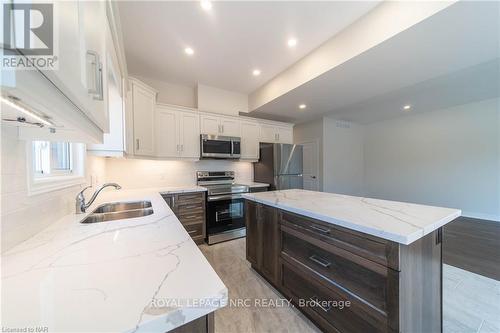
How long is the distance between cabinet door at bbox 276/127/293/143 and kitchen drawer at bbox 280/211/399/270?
9.62ft

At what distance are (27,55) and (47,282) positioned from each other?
0.64 metres

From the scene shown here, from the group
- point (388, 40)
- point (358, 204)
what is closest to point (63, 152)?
point (358, 204)

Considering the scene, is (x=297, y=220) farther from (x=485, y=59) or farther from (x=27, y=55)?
(x=485, y=59)

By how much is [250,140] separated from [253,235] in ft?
7.04

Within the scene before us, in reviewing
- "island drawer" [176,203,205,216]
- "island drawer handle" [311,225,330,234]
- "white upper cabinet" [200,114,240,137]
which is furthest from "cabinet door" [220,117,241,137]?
"island drawer handle" [311,225,330,234]

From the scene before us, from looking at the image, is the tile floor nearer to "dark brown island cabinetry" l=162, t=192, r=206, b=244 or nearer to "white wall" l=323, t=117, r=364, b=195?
"dark brown island cabinetry" l=162, t=192, r=206, b=244

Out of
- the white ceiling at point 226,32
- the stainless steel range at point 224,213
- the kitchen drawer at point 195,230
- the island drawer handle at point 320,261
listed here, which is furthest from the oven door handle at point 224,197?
the white ceiling at point 226,32

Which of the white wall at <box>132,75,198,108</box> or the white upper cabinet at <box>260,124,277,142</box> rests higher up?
the white wall at <box>132,75,198,108</box>

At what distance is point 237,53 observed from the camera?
8.23 ft

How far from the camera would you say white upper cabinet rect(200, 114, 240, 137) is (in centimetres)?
329

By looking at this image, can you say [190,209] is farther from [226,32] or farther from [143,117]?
[226,32]

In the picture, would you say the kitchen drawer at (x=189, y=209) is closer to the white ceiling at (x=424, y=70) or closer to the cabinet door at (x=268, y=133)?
the cabinet door at (x=268, y=133)

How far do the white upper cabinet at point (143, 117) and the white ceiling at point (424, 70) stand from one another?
6.83 feet

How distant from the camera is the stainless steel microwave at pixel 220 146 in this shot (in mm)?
3217
